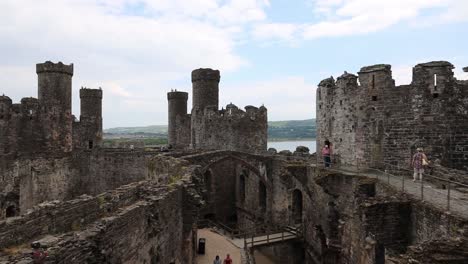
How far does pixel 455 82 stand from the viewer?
57.6ft

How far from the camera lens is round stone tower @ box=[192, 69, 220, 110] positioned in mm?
35562

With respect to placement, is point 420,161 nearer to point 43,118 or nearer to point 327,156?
point 327,156

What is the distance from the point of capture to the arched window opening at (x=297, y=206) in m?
24.2

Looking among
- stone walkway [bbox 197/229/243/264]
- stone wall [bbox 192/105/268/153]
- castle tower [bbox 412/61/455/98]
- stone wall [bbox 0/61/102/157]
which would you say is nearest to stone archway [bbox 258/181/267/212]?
stone wall [bbox 192/105/268/153]

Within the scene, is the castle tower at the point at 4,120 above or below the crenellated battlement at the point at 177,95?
below

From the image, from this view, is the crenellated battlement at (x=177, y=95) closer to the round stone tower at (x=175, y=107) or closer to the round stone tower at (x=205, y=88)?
the round stone tower at (x=175, y=107)

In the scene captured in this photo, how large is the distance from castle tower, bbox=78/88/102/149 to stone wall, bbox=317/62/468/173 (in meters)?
23.3

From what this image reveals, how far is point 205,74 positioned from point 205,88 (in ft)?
3.83

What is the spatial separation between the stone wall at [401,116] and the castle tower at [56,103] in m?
18.0

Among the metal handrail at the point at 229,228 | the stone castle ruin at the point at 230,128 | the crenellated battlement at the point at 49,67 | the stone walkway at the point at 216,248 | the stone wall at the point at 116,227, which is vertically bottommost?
the metal handrail at the point at 229,228

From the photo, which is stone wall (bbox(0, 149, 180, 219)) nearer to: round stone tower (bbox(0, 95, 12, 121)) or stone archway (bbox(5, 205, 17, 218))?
stone archway (bbox(5, 205, 17, 218))

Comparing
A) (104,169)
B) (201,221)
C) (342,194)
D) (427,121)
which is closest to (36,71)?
(104,169)

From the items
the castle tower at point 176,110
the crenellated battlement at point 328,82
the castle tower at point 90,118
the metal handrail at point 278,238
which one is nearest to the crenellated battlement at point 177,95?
the castle tower at point 176,110

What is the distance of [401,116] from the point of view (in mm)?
18547
